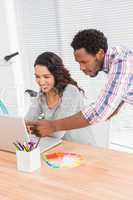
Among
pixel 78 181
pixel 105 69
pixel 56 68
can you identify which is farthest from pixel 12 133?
pixel 56 68

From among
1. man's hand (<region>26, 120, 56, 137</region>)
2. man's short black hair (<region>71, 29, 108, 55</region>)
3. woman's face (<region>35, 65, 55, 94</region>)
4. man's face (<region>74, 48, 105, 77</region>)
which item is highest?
man's short black hair (<region>71, 29, 108, 55</region>)

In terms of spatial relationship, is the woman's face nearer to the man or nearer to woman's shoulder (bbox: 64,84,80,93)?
woman's shoulder (bbox: 64,84,80,93)

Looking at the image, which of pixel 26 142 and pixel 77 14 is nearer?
pixel 26 142

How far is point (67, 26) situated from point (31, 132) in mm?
1447

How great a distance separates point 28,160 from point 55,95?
81 cm

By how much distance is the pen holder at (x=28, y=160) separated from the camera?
149 cm

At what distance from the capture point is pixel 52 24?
311cm

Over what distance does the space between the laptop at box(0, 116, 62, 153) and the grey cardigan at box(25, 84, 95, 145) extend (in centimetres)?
27

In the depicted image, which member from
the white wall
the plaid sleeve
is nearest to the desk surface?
the plaid sleeve

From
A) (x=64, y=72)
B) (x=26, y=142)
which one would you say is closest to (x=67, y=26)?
(x=64, y=72)

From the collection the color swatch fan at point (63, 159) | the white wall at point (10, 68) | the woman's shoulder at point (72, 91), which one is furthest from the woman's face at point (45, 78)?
the white wall at point (10, 68)

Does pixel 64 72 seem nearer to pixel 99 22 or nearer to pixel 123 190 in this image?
pixel 99 22

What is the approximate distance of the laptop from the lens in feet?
5.37

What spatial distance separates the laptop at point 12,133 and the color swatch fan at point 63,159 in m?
0.10
